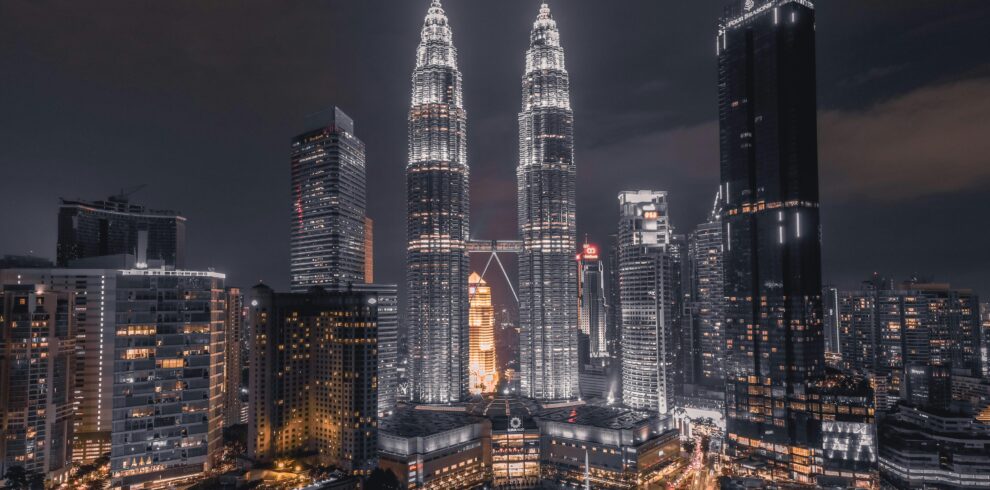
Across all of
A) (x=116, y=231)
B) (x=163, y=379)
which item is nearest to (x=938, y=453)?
(x=163, y=379)

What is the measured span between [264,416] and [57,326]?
2970cm

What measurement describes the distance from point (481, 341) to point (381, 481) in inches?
3324

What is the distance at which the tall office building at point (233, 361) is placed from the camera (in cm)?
11581

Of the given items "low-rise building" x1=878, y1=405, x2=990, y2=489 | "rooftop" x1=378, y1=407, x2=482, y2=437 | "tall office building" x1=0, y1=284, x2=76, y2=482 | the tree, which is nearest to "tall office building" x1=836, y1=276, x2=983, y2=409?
"low-rise building" x1=878, y1=405, x2=990, y2=489

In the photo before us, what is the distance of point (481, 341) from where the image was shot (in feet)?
545

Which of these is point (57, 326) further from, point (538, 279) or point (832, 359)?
point (832, 359)

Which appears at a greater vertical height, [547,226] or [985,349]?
[547,226]

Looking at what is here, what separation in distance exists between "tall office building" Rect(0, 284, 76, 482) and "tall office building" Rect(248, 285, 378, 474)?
77.5 ft

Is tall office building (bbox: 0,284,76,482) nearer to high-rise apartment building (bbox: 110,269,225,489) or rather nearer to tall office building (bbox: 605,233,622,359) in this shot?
high-rise apartment building (bbox: 110,269,225,489)

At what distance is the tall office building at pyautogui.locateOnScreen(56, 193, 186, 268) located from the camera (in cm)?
12438

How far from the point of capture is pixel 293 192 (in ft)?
455

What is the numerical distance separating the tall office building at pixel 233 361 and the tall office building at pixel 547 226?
2464 inches

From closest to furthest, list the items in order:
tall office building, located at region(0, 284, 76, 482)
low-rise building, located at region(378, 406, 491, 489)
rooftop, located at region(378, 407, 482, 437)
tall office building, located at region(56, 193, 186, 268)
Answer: tall office building, located at region(0, 284, 76, 482) < low-rise building, located at region(378, 406, 491, 489) < rooftop, located at region(378, 407, 482, 437) < tall office building, located at region(56, 193, 186, 268)

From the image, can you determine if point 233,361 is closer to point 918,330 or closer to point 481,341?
point 481,341
